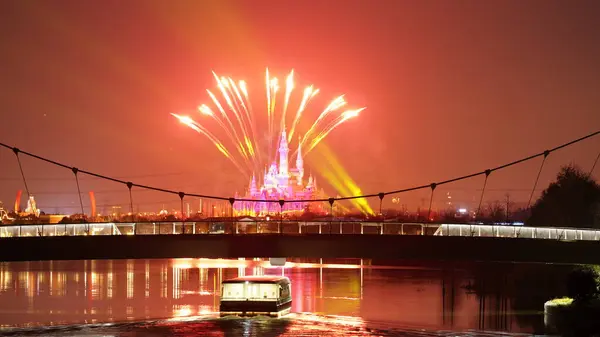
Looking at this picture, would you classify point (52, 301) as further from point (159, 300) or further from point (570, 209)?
point (570, 209)

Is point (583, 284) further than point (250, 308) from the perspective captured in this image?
Yes

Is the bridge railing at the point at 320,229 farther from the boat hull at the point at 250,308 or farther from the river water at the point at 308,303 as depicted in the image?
the river water at the point at 308,303

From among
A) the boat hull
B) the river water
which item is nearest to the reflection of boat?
the boat hull

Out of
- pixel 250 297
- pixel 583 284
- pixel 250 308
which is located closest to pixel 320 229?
pixel 250 297

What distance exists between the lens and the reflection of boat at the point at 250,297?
317 feet

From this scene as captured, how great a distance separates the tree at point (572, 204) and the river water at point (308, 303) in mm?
7904

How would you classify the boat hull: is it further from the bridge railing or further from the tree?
the tree

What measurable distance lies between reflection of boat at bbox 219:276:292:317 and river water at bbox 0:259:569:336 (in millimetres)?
1042

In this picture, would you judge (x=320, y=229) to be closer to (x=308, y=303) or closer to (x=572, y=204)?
(x=308, y=303)

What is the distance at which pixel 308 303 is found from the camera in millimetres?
128250

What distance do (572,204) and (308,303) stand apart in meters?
46.8

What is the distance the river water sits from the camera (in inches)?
3755

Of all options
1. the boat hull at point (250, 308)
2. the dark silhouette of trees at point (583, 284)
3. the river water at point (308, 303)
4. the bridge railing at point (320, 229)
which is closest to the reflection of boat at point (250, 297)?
the boat hull at point (250, 308)

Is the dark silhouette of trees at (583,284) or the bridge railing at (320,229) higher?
the bridge railing at (320,229)
